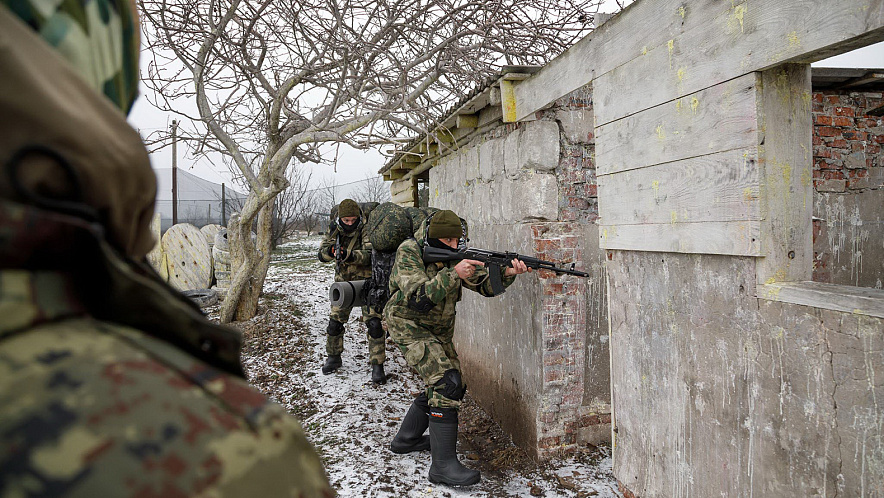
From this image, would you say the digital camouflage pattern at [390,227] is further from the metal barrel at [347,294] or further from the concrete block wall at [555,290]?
the concrete block wall at [555,290]

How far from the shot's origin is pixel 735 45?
2.16 meters

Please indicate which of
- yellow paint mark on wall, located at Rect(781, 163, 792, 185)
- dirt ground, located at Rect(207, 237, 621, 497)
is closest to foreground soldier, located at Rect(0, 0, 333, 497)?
yellow paint mark on wall, located at Rect(781, 163, 792, 185)

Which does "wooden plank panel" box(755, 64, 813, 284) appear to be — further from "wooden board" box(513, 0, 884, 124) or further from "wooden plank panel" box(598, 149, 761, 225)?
"wooden board" box(513, 0, 884, 124)

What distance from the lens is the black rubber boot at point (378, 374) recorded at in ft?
18.7

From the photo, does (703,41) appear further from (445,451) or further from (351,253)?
(351,253)

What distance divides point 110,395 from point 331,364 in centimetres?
588

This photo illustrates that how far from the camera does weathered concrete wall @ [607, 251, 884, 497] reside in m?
1.81

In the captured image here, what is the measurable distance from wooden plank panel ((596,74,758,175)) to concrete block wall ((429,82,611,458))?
29.0 inches

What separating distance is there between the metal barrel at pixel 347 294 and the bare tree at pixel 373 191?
20372 mm

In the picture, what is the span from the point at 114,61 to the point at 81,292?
1.15ft

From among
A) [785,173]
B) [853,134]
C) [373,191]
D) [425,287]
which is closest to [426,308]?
[425,287]

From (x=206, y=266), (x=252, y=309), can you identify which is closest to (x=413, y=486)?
(x=252, y=309)

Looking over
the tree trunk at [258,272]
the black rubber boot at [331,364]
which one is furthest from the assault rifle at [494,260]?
the tree trunk at [258,272]

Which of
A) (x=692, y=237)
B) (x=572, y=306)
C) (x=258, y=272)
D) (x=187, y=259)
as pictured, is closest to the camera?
(x=692, y=237)
